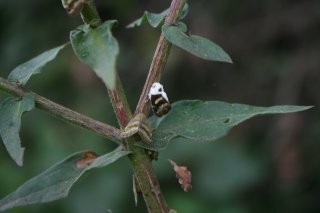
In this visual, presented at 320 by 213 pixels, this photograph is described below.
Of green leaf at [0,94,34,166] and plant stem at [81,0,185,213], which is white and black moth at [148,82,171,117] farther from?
green leaf at [0,94,34,166]

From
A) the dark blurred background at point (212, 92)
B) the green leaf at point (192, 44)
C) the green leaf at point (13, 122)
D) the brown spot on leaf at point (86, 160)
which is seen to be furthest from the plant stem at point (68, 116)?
the dark blurred background at point (212, 92)

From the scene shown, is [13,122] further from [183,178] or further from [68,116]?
[183,178]

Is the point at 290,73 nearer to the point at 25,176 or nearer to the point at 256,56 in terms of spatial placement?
the point at 256,56

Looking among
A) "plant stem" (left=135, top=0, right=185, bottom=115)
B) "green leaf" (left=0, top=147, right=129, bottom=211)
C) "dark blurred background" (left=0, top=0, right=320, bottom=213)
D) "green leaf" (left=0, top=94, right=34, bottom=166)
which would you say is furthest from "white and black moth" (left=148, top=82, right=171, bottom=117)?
"dark blurred background" (left=0, top=0, right=320, bottom=213)

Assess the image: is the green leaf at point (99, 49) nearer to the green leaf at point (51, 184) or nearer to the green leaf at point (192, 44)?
the green leaf at point (192, 44)

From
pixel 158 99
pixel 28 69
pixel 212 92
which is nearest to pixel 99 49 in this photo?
pixel 158 99
